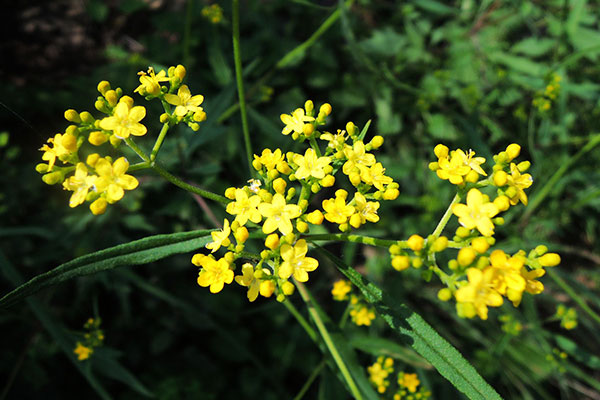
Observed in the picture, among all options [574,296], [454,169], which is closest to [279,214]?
[454,169]

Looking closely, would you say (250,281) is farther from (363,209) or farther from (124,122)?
(124,122)

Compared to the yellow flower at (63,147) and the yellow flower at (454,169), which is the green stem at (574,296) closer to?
the yellow flower at (454,169)

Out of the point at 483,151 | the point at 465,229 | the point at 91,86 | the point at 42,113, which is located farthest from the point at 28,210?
the point at 483,151

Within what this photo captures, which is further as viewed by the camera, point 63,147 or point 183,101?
point 183,101

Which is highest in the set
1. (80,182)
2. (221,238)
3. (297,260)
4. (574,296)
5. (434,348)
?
(80,182)

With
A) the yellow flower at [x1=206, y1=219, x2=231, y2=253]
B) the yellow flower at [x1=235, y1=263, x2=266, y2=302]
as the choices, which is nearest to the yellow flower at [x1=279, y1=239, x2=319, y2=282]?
the yellow flower at [x1=235, y1=263, x2=266, y2=302]

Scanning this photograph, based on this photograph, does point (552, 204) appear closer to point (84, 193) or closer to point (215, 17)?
point (215, 17)

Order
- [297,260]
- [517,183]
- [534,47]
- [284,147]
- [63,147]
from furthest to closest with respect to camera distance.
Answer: [534,47]
[284,147]
[517,183]
[297,260]
[63,147]
